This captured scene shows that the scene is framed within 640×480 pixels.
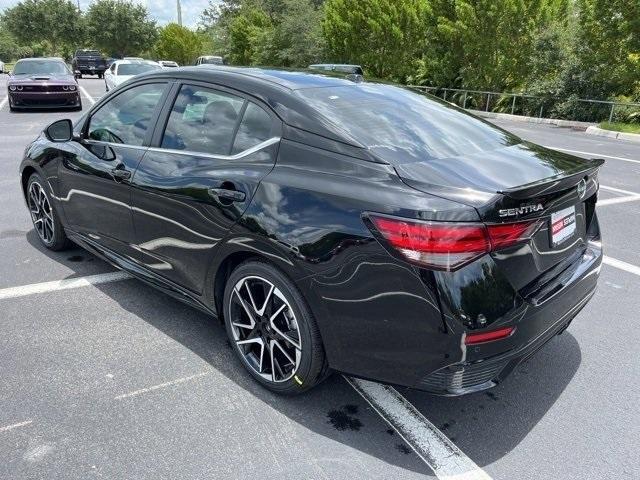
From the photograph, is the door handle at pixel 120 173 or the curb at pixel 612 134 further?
the curb at pixel 612 134

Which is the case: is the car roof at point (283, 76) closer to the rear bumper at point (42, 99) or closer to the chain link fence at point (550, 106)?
the rear bumper at point (42, 99)

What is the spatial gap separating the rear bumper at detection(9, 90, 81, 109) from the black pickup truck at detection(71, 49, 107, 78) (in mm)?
29650

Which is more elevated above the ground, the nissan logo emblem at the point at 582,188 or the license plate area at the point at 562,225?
the nissan logo emblem at the point at 582,188

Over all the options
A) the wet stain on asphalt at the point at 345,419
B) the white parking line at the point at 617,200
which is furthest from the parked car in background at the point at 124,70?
the wet stain on asphalt at the point at 345,419

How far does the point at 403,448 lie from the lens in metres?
2.59

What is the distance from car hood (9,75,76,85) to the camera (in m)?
16.2

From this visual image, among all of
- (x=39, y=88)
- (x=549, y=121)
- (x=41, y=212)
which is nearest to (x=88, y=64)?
(x=39, y=88)

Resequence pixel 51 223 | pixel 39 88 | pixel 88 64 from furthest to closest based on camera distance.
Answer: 1. pixel 88 64
2. pixel 39 88
3. pixel 51 223

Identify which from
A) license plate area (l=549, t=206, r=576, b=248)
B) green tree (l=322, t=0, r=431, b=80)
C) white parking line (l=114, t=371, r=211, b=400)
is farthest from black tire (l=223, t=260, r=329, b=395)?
green tree (l=322, t=0, r=431, b=80)

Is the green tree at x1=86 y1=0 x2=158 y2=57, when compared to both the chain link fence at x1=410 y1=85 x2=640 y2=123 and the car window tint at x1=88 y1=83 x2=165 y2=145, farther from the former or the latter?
the car window tint at x1=88 y1=83 x2=165 y2=145

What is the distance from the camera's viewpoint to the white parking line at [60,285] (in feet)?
13.7

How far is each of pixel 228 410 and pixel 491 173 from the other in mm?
1741

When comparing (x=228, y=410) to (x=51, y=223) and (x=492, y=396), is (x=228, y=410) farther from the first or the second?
(x=51, y=223)

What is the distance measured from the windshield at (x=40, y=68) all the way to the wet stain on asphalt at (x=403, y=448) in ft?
58.9
